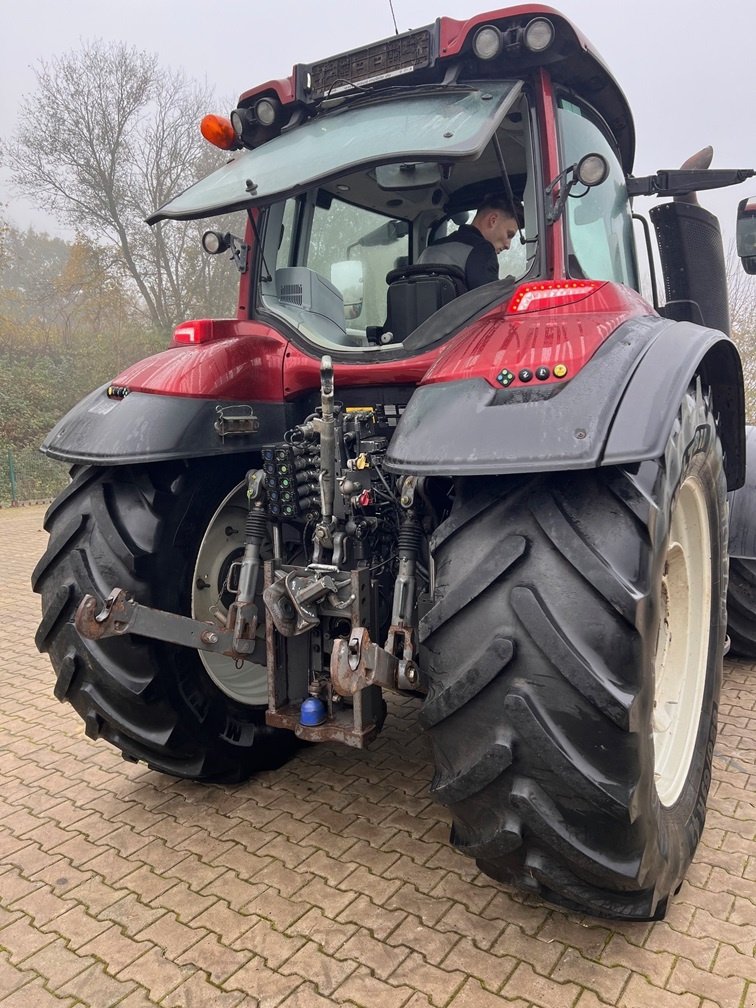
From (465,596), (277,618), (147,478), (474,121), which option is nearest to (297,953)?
(277,618)

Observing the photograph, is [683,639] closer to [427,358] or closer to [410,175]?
[427,358]

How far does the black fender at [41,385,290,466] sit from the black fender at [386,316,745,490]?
84 cm

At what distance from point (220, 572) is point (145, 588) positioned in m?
0.37

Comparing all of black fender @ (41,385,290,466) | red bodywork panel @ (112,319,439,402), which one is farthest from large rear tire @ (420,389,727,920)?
black fender @ (41,385,290,466)

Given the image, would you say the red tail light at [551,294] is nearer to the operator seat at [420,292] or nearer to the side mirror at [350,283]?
the operator seat at [420,292]

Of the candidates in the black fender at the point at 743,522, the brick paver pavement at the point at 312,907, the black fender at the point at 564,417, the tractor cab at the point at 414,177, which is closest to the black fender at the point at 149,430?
the tractor cab at the point at 414,177

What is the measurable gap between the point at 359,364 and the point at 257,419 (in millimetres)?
419

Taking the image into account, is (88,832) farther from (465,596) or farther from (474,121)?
(474,121)

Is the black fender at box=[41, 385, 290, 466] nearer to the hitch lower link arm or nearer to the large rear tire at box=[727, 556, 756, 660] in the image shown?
the hitch lower link arm

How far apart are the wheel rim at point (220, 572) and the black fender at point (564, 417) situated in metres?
1.10

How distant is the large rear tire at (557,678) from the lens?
160cm

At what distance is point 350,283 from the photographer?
3.12 metres

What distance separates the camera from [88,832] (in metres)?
2.70

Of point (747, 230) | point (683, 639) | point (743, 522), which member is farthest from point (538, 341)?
point (743, 522)
